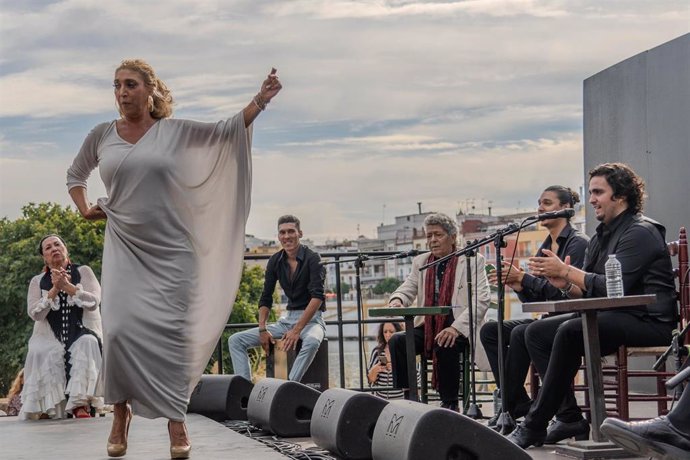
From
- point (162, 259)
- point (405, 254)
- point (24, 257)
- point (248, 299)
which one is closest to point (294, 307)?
point (405, 254)

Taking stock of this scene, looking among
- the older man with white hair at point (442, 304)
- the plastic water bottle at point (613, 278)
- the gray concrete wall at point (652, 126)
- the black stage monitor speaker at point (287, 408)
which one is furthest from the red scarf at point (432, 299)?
the plastic water bottle at point (613, 278)

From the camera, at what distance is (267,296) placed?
8.19 metres

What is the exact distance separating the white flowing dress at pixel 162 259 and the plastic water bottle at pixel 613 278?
5.39ft

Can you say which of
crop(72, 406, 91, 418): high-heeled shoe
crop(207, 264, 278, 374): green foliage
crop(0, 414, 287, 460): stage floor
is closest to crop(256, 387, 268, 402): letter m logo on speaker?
crop(0, 414, 287, 460): stage floor

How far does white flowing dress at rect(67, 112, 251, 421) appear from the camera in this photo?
4.80 meters

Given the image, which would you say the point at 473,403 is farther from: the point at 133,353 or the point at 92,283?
the point at 92,283

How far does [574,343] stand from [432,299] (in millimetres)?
2161

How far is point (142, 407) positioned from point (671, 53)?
4410mm

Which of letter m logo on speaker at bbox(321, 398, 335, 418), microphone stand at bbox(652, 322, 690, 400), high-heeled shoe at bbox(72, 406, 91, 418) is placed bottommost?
high-heeled shoe at bbox(72, 406, 91, 418)

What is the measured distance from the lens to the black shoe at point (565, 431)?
4965mm

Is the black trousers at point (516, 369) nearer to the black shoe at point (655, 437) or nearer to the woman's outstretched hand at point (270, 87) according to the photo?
the black shoe at point (655, 437)

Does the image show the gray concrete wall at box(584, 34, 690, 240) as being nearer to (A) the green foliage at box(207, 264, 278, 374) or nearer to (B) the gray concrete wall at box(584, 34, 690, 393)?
(B) the gray concrete wall at box(584, 34, 690, 393)

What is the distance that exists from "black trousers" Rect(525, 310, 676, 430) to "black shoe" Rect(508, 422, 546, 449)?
1.0 inches

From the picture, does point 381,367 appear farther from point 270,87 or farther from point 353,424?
point 270,87
